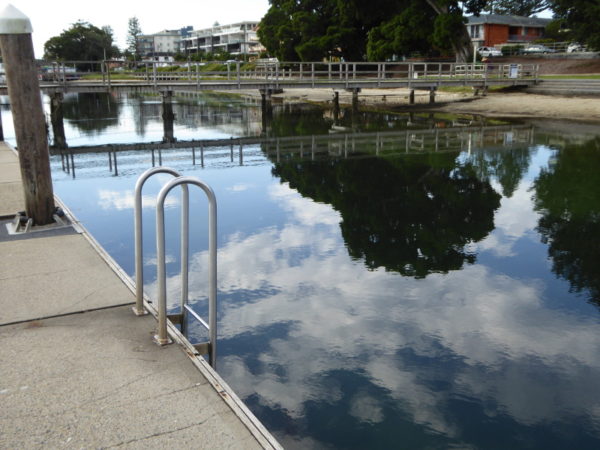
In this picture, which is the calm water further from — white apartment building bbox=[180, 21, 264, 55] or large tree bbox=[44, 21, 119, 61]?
white apartment building bbox=[180, 21, 264, 55]

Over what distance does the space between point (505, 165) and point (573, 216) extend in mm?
5531

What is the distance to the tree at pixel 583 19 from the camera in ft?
119

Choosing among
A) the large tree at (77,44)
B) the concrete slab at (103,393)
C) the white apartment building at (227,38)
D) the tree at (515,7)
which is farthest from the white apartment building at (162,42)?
the concrete slab at (103,393)

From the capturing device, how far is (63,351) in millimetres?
4016

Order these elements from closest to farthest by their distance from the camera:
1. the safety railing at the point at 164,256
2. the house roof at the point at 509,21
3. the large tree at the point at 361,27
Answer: the safety railing at the point at 164,256, the large tree at the point at 361,27, the house roof at the point at 509,21

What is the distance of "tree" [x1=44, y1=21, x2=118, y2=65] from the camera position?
11381 cm

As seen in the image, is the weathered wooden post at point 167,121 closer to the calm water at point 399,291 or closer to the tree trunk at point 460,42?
the calm water at point 399,291

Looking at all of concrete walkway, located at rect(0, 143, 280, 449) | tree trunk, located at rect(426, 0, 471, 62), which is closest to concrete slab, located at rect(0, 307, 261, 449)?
concrete walkway, located at rect(0, 143, 280, 449)

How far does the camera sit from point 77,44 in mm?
115438

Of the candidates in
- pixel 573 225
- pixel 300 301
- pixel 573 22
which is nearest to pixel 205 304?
pixel 300 301

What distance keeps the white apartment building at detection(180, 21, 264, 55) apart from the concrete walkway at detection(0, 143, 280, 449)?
131 metres

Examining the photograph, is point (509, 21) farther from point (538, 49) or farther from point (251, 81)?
point (251, 81)

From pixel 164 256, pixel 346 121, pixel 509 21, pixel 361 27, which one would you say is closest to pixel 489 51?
pixel 361 27

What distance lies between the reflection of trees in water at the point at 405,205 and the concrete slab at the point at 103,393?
13.7 feet
